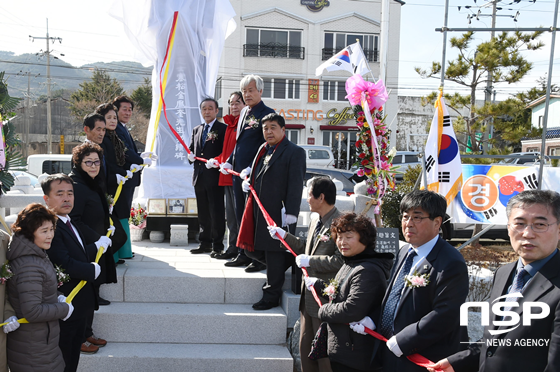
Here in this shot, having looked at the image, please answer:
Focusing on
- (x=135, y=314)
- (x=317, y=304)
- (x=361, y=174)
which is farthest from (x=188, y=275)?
(x=361, y=174)

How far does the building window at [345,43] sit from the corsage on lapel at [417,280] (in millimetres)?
27886

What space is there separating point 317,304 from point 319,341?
305mm

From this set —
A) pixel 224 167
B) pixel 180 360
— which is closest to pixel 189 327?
pixel 180 360

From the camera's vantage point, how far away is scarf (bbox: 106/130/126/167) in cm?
489

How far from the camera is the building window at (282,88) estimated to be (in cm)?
2875

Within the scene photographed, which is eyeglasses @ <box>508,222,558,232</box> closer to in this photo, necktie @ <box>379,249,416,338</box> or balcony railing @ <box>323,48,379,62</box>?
necktie @ <box>379,249,416,338</box>

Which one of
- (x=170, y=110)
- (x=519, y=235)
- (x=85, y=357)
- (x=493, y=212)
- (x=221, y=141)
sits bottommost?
(x=85, y=357)

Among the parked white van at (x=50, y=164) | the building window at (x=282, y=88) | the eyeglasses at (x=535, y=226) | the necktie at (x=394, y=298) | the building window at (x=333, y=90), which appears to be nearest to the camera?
the eyeglasses at (x=535, y=226)

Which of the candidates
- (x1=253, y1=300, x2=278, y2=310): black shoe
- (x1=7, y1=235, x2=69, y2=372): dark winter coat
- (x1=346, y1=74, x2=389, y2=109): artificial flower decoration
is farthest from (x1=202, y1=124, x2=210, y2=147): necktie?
(x1=7, y1=235, x2=69, y2=372): dark winter coat

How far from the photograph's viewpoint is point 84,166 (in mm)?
3738

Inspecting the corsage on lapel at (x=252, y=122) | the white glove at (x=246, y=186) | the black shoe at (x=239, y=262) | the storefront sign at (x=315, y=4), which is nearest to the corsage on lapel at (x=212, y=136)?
the corsage on lapel at (x=252, y=122)

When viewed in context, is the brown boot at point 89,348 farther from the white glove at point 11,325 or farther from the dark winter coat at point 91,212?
the white glove at point 11,325

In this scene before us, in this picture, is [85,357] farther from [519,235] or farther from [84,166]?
[519,235]

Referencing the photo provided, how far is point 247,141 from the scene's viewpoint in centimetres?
489
